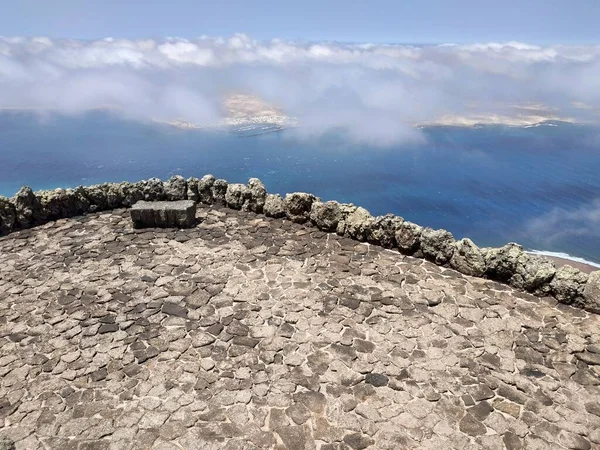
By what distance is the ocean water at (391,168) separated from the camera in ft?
330

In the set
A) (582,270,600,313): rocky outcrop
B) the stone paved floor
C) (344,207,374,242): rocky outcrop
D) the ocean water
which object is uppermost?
(344,207,374,242): rocky outcrop

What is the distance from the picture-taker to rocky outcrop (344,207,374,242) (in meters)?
11.3

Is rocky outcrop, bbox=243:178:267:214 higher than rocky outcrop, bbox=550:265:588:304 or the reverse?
higher

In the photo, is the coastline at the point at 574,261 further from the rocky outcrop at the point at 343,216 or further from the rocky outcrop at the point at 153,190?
the rocky outcrop at the point at 153,190

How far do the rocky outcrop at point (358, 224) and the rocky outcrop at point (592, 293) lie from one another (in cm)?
495

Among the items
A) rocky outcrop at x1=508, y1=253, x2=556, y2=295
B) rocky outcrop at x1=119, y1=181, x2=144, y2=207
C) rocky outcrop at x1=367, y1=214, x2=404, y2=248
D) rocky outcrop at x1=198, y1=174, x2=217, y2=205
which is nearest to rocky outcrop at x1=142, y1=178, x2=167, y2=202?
rocky outcrop at x1=119, y1=181, x2=144, y2=207

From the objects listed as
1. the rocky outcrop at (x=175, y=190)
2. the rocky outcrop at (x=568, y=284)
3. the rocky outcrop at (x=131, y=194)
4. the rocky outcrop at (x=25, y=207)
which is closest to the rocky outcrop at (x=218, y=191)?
the rocky outcrop at (x=175, y=190)

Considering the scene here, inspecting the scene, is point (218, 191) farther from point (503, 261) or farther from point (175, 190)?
point (503, 261)

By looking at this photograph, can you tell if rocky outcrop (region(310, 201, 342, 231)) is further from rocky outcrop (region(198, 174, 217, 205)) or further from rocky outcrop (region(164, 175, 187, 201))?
rocky outcrop (region(164, 175, 187, 201))

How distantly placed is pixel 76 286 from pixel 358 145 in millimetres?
164454

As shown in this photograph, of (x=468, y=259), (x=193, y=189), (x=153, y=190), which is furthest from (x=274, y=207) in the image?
(x=468, y=259)

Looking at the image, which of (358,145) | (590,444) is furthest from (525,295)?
(358,145)

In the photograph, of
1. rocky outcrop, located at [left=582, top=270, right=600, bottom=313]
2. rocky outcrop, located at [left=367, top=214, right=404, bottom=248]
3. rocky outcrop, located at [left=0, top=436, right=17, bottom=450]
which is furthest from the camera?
rocky outcrop, located at [left=367, top=214, right=404, bottom=248]

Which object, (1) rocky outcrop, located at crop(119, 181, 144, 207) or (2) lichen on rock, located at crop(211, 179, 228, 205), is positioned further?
(2) lichen on rock, located at crop(211, 179, 228, 205)
